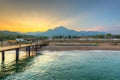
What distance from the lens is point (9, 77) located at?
20.8 metres

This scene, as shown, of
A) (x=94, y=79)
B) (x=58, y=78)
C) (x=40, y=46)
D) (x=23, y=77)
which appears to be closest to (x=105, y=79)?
(x=94, y=79)

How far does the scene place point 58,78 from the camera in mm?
20422

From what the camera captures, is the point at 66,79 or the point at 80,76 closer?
the point at 66,79

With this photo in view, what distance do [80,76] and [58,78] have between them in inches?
97.8

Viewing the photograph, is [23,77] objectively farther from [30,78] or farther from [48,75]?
[48,75]

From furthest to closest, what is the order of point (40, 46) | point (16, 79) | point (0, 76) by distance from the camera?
1. point (40, 46)
2. point (0, 76)
3. point (16, 79)

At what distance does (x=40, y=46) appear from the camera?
58.4 metres

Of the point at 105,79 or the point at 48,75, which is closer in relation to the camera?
the point at 105,79

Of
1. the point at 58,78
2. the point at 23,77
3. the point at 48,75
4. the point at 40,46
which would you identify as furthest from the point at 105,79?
the point at 40,46

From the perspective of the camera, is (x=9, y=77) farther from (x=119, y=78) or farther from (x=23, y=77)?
(x=119, y=78)

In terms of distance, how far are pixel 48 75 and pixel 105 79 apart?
5.79m

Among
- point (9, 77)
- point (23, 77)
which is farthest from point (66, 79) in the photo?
point (9, 77)

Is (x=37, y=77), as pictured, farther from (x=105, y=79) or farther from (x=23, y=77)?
(x=105, y=79)

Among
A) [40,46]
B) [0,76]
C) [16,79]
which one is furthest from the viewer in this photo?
[40,46]
